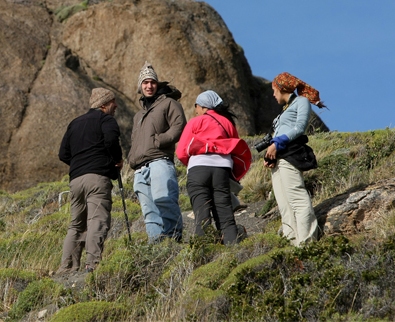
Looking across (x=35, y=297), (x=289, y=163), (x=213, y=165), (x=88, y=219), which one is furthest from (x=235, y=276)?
(x=88, y=219)

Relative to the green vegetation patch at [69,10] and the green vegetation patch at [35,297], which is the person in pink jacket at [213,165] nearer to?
the green vegetation patch at [35,297]

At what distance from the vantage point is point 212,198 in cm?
861

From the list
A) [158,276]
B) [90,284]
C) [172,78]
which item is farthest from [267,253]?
[172,78]

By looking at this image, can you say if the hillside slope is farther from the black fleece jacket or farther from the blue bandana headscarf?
the blue bandana headscarf

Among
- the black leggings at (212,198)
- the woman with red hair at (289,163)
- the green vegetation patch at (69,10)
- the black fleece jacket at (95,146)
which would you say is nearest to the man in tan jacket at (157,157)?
the black fleece jacket at (95,146)

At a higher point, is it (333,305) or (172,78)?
(172,78)

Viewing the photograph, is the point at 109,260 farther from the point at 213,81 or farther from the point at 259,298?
the point at 213,81

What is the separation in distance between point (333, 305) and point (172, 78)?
39.5 feet

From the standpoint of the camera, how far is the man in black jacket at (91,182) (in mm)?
8727

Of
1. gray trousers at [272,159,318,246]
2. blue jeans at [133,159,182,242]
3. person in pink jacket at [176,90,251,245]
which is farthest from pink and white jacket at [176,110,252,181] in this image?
gray trousers at [272,159,318,246]

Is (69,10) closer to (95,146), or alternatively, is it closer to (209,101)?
(95,146)

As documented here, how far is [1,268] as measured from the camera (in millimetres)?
8961

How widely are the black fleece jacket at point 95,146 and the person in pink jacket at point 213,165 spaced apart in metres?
0.72

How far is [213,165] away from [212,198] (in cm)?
34
